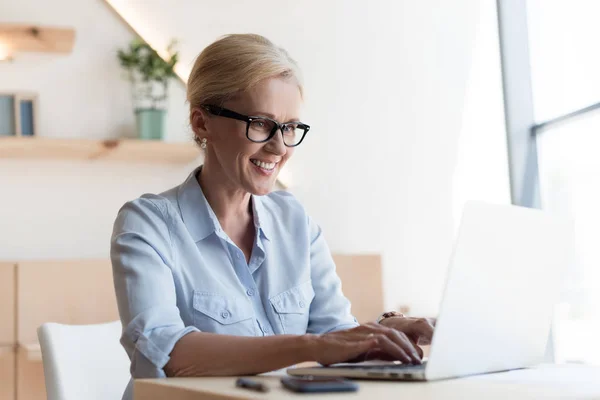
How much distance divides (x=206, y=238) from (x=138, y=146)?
1817 mm

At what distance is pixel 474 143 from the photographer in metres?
4.26

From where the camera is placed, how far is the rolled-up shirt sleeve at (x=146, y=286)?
139cm

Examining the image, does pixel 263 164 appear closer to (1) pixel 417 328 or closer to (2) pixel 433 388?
(1) pixel 417 328

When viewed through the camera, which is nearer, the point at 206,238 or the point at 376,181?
the point at 206,238

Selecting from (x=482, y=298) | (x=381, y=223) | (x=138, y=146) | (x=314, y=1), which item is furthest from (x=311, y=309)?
(x=314, y=1)

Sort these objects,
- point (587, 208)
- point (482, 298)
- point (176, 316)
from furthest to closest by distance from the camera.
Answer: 1. point (587, 208)
2. point (176, 316)
3. point (482, 298)

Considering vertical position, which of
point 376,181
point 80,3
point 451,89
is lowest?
point 376,181

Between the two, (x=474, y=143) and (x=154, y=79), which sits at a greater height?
(x=154, y=79)

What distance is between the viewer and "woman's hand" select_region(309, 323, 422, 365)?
49.6 inches

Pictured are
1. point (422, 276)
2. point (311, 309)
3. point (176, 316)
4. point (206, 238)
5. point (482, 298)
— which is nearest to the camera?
point (482, 298)

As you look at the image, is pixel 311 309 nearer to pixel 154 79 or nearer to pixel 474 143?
pixel 154 79

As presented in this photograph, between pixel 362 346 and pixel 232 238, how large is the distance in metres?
0.64

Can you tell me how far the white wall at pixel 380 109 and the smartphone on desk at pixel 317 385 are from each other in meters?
2.73

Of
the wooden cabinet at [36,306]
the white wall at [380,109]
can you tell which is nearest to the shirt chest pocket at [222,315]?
the wooden cabinet at [36,306]
